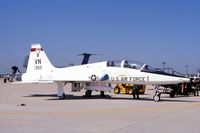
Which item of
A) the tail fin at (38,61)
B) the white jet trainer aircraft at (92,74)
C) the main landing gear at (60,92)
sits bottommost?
the main landing gear at (60,92)

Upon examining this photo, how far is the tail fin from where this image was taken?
70.2ft

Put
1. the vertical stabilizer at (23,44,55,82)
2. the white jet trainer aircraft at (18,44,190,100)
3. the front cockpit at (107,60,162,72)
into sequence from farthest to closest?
the vertical stabilizer at (23,44,55,82) < the front cockpit at (107,60,162,72) < the white jet trainer aircraft at (18,44,190,100)

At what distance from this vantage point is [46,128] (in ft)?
28.1

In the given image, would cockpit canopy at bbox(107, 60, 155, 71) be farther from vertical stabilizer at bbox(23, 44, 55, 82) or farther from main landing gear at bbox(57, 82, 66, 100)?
vertical stabilizer at bbox(23, 44, 55, 82)

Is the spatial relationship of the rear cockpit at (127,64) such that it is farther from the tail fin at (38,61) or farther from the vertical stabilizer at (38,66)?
the tail fin at (38,61)

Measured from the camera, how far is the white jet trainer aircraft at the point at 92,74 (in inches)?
695

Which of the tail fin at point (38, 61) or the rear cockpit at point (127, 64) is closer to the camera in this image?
the rear cockpit at point (127, 64)

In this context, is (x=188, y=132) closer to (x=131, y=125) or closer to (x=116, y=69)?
(x=131, y=125)

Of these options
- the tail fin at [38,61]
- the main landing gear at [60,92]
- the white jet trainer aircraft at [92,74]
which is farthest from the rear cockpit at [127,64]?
the tail fin at [38,61]

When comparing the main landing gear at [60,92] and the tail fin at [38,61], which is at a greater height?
the tail fin at [38,61]

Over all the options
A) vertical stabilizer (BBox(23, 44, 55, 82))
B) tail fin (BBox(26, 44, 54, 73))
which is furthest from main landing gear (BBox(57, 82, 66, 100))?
tail fin (BBox(26, 44, 54, 73))

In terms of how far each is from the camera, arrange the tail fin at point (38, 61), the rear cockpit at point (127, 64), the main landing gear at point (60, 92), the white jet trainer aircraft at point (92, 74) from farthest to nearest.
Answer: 1. the tail fin at point (38, 61)
2. the main landing gear at point (60, 92)
3. the rear cockpit at point (127, 64)
4. the white jet trainer aircraft at point (92, 74)

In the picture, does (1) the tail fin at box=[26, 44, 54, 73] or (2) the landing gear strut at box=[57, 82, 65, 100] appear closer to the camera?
(2) the landing gear strut at box=[57, 82, 65, 100]

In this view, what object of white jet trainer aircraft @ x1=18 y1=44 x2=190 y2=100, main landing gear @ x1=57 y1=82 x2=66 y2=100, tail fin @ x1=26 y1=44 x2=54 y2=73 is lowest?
main landing gear @ x1=57 y1=82 x2=66 y2=100
